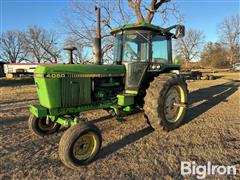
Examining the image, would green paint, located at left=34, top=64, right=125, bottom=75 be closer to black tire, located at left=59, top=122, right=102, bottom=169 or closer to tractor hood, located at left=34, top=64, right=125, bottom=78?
tractor hood, located at left=34, top=64, right=125, bottom=78

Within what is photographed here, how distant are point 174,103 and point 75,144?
2.97 metres

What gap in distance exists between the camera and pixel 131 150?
13.4ft

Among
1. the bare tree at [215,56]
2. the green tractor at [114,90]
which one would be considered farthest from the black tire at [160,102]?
the bare tree at [215,56]

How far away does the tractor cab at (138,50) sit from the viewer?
16.9ft

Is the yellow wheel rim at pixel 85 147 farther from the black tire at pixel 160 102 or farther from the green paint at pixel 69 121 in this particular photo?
the black tire at pixel 160 102

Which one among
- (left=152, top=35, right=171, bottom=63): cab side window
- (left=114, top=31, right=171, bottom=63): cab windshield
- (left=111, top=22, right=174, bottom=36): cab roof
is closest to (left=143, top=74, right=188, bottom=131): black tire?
(left=152, top=35, right=171, bottom=63): cab side window

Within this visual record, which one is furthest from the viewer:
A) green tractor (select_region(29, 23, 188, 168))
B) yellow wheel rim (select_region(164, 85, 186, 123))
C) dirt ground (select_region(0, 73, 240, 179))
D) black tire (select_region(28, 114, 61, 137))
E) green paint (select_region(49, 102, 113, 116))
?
yellow wheel rim (select_region(164, 85, 186, 123))

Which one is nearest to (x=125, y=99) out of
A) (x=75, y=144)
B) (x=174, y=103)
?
(x=174, y=103)

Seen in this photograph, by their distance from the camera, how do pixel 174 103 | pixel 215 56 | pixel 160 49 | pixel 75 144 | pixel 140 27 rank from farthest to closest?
pixel 215 56 < pixel 160 49 < pixel 174 103 < pixel 140 27 < pixel 75 144

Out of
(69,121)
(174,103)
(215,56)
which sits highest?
(215,56)

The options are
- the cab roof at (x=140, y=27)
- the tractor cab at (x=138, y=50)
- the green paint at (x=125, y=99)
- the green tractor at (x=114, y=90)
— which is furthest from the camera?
the tractor cab at (x=138, y=50)

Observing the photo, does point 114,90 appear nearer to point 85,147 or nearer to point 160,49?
point 160,49

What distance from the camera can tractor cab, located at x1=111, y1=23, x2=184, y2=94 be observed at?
514cm

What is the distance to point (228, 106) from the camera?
7.87 meters
